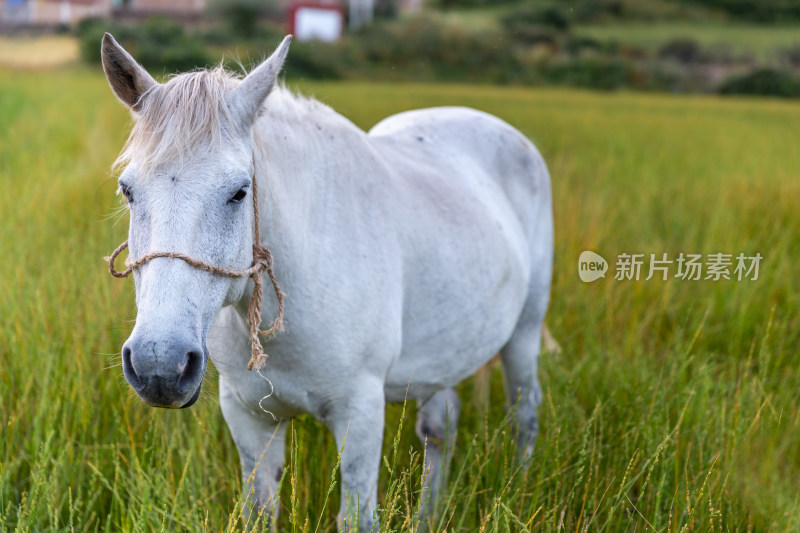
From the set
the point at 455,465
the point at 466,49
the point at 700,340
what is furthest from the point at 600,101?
the point at 455,465

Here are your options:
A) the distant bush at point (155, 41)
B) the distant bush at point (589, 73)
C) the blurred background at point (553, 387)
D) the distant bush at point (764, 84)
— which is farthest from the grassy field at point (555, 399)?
the distant bush at point (589, 73)

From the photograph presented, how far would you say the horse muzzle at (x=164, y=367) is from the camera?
128 cm

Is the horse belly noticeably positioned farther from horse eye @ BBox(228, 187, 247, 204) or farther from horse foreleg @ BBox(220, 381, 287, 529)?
horse eye @ BBox(228, 187, 247, 204)

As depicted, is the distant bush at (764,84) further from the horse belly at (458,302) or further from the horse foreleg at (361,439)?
the horse foreleg at (361,439)

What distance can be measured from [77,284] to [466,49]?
18.7 m

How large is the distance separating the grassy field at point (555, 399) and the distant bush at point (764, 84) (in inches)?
577

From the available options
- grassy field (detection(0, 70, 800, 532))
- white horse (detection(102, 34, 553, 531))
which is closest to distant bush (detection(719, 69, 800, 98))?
grassy field (detection(0, 70, 800, 532))

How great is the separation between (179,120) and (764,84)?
22675 mm

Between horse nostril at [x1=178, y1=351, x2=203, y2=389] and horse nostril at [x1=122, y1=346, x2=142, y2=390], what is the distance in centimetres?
8

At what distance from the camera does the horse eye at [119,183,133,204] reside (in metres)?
1.43

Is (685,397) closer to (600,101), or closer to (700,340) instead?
(700,340)

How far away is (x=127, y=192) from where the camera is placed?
57.1 inches

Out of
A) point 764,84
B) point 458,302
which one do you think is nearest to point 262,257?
point 458,302

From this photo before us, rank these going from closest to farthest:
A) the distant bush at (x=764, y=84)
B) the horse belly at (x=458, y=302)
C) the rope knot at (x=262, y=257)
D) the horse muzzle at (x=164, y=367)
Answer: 1. the horse muzzle at (x=164, y=367)
2. the rope knot at (x=262, y=257)
3. the horse belly at (x=458, y=302)
4. the distant bush at (x=764, y=84)
